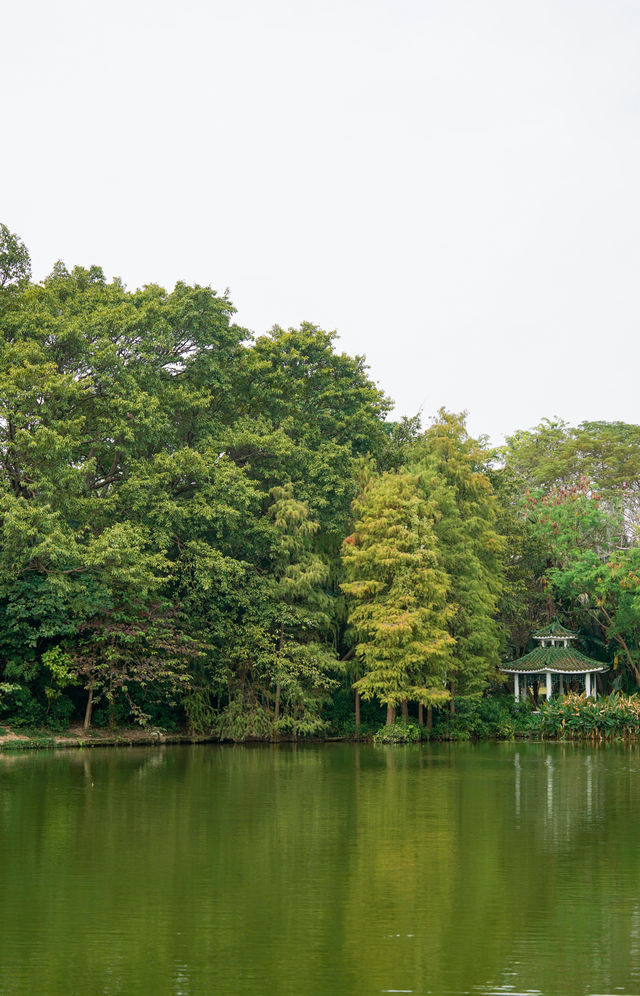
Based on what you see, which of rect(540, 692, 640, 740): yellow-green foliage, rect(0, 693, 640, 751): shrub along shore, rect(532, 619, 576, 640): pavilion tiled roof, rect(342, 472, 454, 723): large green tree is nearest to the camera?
rect(342, 472, 454, 723): large green tree

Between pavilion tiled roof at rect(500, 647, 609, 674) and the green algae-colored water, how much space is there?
732 inches

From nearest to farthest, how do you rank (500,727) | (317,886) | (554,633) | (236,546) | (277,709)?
(317,886) → (277,709) → (236,546) → (500,727) → (554,633)

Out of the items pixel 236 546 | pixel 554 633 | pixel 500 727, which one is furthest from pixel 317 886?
pixel 554 633

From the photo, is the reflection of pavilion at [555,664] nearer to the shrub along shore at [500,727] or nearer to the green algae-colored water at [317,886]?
the shrub along shore at [500,727]

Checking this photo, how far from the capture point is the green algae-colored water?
848 centimetres

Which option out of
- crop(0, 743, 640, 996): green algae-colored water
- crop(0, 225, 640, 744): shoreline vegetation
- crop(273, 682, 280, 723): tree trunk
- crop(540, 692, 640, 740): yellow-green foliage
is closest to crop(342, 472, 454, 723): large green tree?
crop(0, 225, 640, 744): shoreline vegetation

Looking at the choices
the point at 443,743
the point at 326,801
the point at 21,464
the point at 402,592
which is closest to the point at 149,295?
the point at 21,464

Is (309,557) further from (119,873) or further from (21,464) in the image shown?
(119,873)

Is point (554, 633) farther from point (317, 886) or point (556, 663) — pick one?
point (317, 886)

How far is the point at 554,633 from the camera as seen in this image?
42562 millimetres

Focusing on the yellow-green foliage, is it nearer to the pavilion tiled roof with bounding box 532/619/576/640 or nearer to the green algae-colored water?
the pavilion tiled roof with bounding box 532/619/576/640

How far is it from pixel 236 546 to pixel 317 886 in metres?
26.2

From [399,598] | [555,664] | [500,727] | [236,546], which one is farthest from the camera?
[555,664]

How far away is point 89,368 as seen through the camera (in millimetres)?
34000
